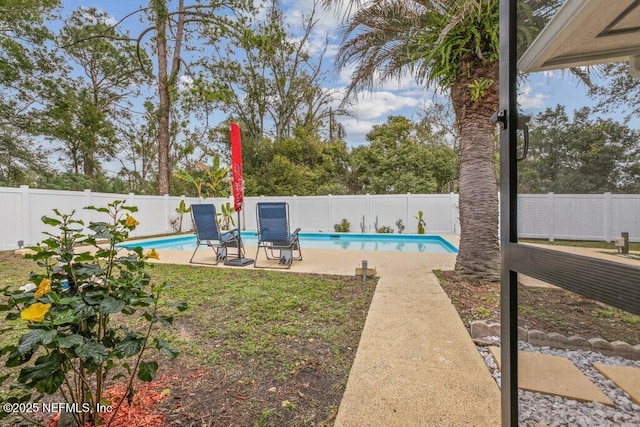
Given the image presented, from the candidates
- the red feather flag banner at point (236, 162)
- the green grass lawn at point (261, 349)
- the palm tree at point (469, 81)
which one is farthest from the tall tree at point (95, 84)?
the green grass lawn at point (261, 349)

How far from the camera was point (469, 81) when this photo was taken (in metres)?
4.58

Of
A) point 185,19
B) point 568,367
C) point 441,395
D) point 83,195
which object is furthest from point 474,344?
point 185,19

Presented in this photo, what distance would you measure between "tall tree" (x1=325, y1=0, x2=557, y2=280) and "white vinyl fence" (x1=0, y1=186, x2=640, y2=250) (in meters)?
3.65

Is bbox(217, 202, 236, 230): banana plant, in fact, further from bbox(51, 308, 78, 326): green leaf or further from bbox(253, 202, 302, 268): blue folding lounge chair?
bbox(51, 308, 78, 326): green leaf

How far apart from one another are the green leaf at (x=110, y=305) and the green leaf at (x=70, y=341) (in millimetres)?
120

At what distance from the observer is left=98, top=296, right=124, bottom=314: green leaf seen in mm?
1275

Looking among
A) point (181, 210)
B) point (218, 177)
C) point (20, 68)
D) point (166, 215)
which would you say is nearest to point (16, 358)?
point (181, 210)

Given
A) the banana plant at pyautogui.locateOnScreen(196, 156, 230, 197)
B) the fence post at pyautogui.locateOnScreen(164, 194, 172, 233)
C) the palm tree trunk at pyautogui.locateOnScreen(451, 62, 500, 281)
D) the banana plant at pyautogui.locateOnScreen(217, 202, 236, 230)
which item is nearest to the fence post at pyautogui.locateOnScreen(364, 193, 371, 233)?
the banana plant at pyautogui.locateOnScreen(217, 202, 236, 230)

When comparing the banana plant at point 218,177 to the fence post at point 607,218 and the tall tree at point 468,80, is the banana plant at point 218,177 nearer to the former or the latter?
the tall tree at point 468,80

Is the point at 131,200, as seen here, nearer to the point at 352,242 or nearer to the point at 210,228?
the point at 210,228

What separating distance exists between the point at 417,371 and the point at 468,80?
14.0 feet

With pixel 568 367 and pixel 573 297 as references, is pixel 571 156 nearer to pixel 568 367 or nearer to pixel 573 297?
pixel 573 297

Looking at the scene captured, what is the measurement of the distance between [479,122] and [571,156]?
398 cm

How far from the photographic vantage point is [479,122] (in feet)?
15.2
